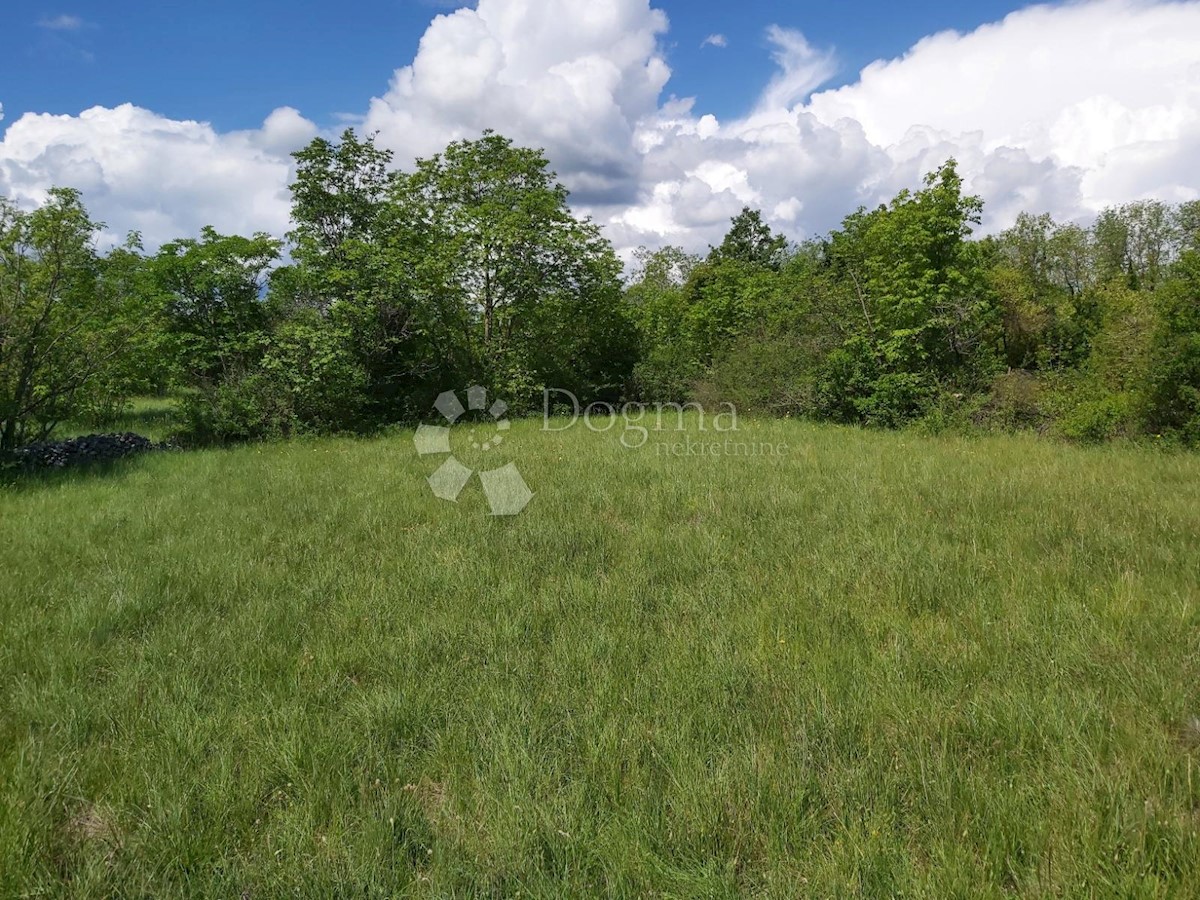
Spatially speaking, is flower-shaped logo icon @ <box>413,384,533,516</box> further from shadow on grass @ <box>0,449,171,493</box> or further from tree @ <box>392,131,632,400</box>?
shadow on grass @ <box>0,449,171,493</box>

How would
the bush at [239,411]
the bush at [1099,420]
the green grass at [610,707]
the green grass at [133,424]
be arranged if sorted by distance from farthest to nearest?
the bush at [239,411] < the green grass at [133,424] < the bush at [1099,420] < the green grass at [610,707]

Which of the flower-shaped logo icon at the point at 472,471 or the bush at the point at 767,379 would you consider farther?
the bush at the point at 767,379

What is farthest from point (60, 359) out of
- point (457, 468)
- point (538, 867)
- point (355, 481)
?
point (538, 867)

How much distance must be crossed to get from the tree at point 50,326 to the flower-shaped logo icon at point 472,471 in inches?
205

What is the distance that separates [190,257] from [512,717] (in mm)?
14987

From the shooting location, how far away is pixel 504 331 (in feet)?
54.6

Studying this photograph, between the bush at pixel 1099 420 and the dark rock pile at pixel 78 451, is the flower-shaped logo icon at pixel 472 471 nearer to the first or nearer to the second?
the dark rock pile at pixel 78 451

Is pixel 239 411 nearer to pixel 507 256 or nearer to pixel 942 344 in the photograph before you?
pixel 507 256

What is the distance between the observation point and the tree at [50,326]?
7883mm

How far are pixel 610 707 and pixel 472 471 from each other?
6029 mm

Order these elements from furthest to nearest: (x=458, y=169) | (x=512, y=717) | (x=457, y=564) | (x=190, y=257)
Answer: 1. (x=458, y=169)
2. (x=190, y=257)
3. (x=457, y=564)
4. (x=512, y=717)

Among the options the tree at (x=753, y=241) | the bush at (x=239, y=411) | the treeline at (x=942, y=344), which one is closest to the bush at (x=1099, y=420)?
the treeline at (x=942, y=344)

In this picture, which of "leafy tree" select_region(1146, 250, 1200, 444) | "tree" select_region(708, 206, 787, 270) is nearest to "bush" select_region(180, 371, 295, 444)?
"leafy tree" select_region(1146, 250, 1200, 444)

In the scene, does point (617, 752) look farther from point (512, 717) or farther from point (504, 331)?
point (504, 331)
